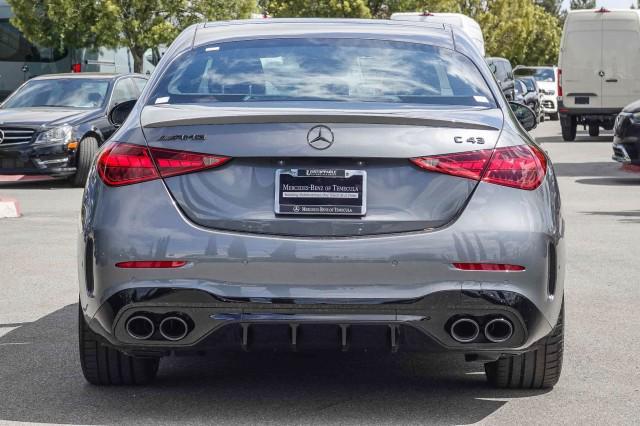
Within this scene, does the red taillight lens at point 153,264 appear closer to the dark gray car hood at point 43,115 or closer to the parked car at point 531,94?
the dark gray car hood at point 43,115

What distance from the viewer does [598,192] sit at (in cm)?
1836

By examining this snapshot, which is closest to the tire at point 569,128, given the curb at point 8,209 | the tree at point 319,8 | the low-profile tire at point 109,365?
the curb at point 8,209

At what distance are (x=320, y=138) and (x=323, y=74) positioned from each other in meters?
0.66

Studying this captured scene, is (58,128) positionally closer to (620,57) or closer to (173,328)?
(173,328)

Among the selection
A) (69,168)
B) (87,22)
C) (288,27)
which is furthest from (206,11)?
(288,27)

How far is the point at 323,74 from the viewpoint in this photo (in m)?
5.86

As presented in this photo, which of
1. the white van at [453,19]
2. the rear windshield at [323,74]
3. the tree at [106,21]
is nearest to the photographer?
the rear windshield at [323,74]

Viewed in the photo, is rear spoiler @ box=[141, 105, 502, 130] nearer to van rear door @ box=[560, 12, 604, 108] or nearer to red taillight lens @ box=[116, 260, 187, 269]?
red taillight lens @ box=[116, 260, 187, 269]

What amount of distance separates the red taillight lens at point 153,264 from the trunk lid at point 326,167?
18cm

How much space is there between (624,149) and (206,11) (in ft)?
87.1

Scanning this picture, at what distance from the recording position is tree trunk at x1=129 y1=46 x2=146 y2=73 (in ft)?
144

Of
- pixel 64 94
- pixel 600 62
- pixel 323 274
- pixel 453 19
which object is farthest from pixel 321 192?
pixel 453 19

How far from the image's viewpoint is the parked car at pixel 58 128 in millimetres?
19125

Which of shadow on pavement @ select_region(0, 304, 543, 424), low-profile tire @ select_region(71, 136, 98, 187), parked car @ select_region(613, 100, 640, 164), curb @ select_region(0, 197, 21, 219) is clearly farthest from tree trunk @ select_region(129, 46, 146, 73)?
shadow on pavement @ select_region(0, 304, 543, 424)
